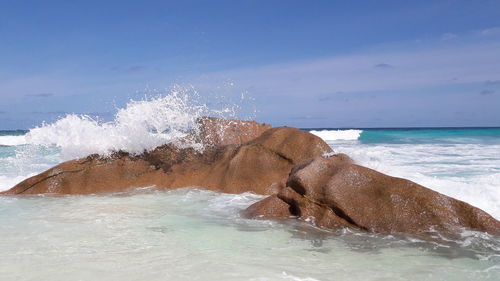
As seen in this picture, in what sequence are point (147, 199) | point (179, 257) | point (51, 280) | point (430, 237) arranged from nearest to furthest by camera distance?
point (51, 280) → point (179, 257) → point (430, 237) → point (147, 199)

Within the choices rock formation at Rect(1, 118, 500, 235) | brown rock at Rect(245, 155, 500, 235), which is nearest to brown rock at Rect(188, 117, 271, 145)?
rock formation at Rect(1, 118, 500, 235)

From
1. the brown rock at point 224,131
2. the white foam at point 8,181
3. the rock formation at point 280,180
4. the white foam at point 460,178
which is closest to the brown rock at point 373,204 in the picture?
the rock formation at point 280,180

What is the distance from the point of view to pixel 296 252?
11.4 feet

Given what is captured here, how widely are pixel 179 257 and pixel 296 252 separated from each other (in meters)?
0.98

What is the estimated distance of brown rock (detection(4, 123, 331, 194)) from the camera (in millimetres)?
6430

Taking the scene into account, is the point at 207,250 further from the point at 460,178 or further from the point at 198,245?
the point at 460,178

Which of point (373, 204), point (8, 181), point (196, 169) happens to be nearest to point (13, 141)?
point (8, 181)

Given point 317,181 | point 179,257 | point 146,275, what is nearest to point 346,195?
point 317,181

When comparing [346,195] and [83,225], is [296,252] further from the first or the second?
[83,225]

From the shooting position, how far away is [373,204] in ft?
14.3

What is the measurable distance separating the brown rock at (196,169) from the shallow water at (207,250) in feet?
4.55

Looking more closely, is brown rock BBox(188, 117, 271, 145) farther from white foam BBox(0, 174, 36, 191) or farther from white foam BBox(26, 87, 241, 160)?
white foam BBox(0, 174, 36, 191)

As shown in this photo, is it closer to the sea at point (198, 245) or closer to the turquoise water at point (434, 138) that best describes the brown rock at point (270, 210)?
the sea at point (198, 245)

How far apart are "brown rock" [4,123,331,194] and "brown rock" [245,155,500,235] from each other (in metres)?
1.57
